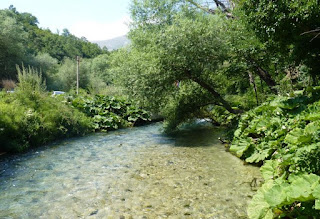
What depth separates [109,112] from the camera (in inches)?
603

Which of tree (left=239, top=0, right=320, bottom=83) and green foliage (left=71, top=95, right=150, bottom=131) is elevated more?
tree (left=239, top=0, right=320, bottom=83)

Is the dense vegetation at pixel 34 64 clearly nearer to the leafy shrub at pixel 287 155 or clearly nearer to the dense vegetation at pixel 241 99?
the dense vegetation at pixel 241 99

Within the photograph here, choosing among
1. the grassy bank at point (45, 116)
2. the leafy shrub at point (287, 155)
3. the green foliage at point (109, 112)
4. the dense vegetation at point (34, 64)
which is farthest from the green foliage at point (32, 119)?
the leafy shrub at point (287, 155)

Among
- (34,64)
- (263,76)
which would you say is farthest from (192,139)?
(34,64)

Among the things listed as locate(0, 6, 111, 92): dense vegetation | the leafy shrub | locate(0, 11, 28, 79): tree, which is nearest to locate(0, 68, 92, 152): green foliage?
locate(0, 6, 111, 92): dense vegetation

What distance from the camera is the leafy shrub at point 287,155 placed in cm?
296

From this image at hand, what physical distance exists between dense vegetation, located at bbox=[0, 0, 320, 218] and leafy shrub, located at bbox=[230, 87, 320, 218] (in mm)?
15

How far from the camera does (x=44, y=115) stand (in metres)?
10.6

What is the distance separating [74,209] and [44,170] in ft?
9.16

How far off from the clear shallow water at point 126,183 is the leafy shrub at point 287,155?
500 millimetres

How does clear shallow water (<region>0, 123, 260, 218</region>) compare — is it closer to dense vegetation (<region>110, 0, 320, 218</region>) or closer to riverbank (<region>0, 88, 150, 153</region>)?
dense vegetation (<region>110, 0, 320, 218</region>)

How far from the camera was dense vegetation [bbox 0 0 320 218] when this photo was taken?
3.75 m

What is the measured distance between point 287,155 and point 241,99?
43.6ft

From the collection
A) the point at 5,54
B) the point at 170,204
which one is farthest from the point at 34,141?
the point at 5,54
